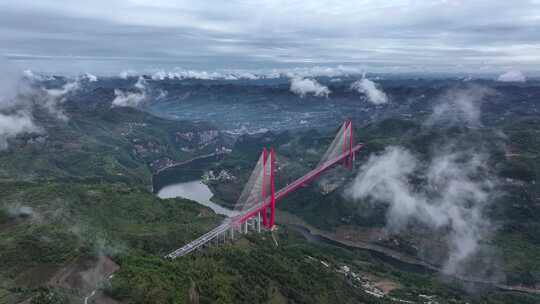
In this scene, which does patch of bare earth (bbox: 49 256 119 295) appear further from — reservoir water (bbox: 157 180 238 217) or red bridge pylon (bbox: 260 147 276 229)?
reservoir water (bbox: 157 180 238 217)

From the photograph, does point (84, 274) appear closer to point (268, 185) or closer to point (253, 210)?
point (253, 210)

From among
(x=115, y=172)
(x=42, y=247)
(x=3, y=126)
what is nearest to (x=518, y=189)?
(x=42, y=247)

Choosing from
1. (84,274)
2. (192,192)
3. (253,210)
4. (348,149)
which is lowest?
(192,192)

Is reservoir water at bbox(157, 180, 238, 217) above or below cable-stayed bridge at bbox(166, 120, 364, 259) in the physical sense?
below

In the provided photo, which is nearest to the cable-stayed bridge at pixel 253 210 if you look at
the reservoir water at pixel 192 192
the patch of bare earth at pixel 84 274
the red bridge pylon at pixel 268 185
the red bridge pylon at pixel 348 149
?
the red bridge pylon at pixel 268 185

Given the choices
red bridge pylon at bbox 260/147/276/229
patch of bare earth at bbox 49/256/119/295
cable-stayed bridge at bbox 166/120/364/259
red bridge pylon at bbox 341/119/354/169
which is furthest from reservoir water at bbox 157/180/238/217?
patch of bare earth at bbox 49/256/119/295

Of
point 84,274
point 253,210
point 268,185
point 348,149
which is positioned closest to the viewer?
point 84,274

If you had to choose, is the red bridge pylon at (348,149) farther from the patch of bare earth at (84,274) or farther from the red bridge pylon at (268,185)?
the patch of bare earth at (84,274)

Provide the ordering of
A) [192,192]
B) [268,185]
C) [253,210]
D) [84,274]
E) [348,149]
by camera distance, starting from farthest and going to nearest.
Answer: [192,192]
[348,149]
[268,185]
[253,210]
[84,274]

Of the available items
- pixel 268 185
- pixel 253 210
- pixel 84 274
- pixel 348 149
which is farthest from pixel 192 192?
pixel 84 274
